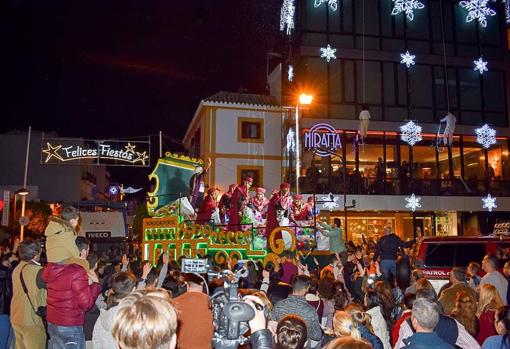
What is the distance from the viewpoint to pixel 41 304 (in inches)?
216

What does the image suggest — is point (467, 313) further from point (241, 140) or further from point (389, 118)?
point (241, 140)

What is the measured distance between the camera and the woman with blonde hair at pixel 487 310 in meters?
5.74

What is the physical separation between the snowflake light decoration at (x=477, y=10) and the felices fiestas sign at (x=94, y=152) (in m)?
18.5

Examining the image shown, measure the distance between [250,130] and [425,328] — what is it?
23.5 metres

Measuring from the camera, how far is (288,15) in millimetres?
24406

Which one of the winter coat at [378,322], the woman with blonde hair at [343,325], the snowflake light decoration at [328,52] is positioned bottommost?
the winter coat at [378,322]

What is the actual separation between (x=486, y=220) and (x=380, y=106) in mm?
8492

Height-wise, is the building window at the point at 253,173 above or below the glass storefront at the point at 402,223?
above

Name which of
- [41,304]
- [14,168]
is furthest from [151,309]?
[14,168]

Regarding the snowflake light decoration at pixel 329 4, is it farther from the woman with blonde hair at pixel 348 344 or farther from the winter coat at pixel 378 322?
the woman with blonde hair at pixel 348 344

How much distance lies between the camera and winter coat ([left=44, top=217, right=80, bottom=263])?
4977mm

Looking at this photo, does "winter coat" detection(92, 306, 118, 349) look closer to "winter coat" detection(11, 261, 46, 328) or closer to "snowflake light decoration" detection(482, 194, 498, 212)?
"winter coat" detection(11, 261, 46, 328)

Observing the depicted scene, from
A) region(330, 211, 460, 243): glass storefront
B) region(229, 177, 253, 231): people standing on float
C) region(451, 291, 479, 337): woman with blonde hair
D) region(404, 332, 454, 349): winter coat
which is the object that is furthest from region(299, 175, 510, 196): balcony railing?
region(404, 332, 454, 349): winter coat

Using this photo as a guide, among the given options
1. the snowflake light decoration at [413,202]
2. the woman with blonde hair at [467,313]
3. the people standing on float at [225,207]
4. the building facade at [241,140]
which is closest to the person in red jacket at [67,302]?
the woman with blonde hair at [467,313]
